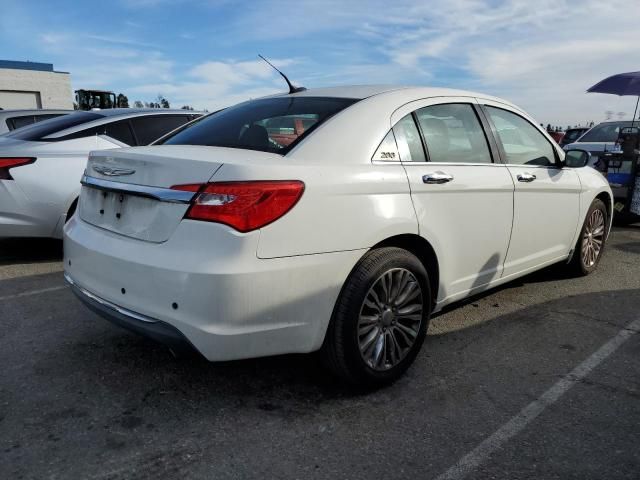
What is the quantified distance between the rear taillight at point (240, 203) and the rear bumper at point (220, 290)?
0.04m

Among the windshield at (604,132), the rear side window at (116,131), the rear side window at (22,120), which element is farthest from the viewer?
the windshield at (604,132)

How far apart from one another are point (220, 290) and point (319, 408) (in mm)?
863

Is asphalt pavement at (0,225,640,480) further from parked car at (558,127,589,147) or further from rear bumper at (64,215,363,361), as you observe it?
parked car at (558,127,589,147)

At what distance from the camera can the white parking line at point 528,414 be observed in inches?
89.0

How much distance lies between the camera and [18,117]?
26.9 feet

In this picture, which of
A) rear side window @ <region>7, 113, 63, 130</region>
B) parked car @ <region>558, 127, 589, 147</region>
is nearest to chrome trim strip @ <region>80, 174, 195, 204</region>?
rear side window @ <region>7, 113, 63, 130</region>

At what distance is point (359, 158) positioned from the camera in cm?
275

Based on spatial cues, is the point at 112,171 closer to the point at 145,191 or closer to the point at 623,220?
the point at 145,191

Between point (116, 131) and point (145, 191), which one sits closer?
point (145, 191)

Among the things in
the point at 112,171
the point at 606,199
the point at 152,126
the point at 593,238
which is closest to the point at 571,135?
the point at 606,199

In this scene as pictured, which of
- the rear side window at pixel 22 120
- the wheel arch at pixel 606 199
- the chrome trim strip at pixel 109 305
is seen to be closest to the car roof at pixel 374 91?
the chrome trim strip at pixel 109 305

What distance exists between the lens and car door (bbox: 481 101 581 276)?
378cm

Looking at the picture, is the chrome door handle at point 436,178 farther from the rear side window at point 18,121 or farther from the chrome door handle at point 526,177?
the rear side window at point 18,121

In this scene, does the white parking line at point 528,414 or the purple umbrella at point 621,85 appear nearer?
the white parking line at point 528,414
